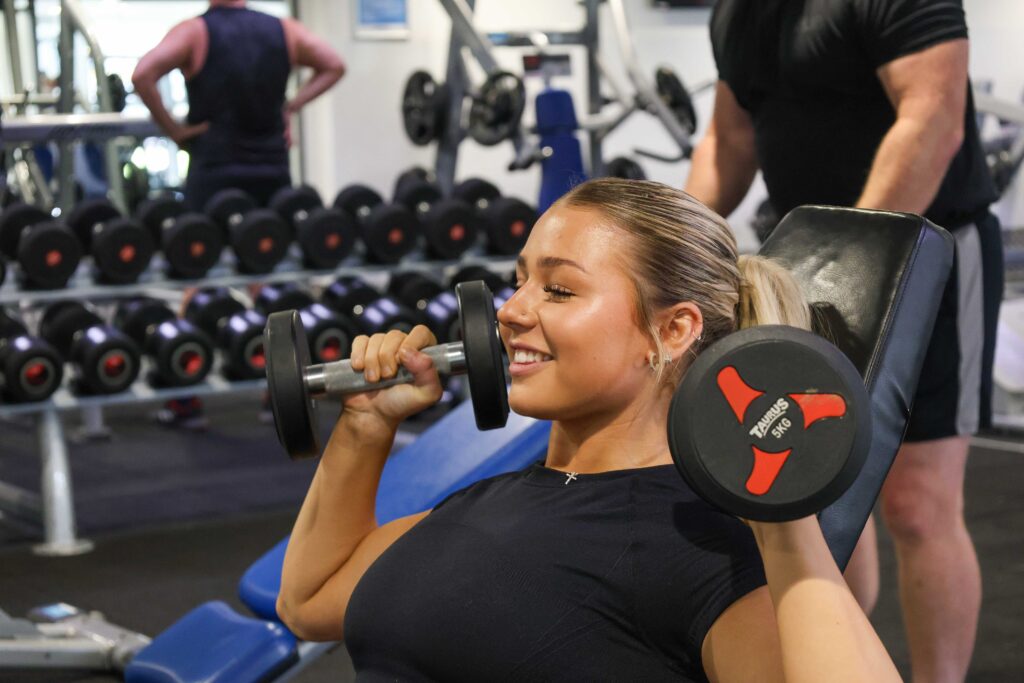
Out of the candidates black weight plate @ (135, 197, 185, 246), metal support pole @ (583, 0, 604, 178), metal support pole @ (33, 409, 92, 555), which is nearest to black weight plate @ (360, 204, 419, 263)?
black weight plate @ (135, 197, 185, 246)

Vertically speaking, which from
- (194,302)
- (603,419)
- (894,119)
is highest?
(894,119)

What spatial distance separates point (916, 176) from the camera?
163 cm

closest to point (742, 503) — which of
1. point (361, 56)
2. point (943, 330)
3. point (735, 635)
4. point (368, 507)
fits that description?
point (735, 635)

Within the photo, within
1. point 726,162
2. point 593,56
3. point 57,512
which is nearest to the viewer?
point 726,162

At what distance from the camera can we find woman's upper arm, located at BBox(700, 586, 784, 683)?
34.5 inches

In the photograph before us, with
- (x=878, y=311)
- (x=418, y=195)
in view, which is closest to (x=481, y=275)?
(x=418, y=195)

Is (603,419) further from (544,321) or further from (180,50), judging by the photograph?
(180,50)

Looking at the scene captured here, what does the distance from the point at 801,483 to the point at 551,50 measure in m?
4.61

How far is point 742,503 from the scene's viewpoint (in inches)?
31.7

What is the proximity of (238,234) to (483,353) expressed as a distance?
9.13 feet

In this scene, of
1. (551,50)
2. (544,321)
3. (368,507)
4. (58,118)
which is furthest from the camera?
(551,50)

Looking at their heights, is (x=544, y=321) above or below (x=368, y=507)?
above

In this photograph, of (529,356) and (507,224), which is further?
(507,224)

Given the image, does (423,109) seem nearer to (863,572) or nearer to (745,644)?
(863,572)
